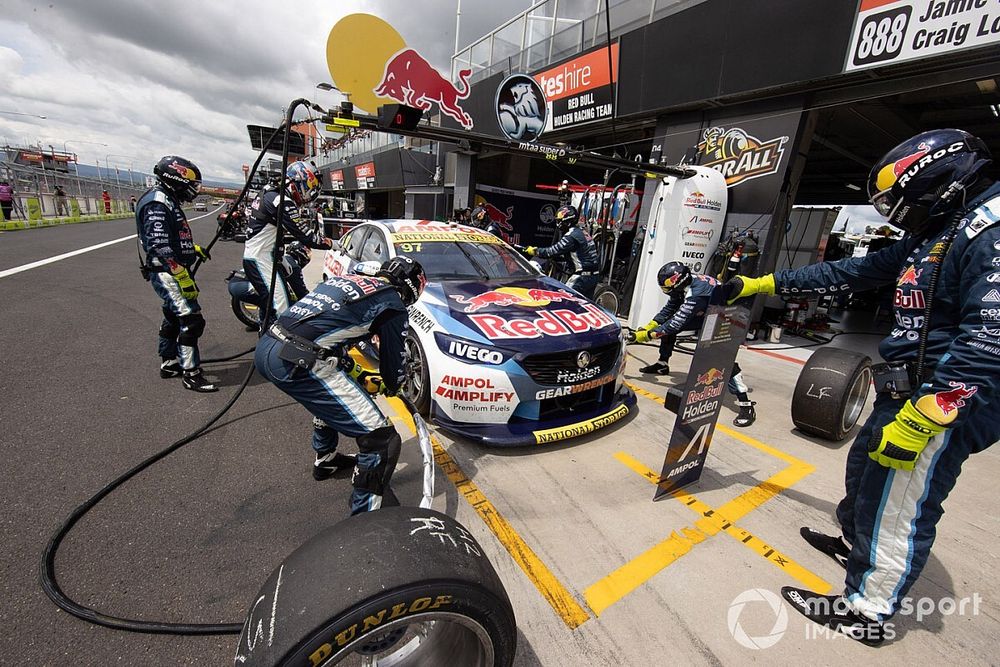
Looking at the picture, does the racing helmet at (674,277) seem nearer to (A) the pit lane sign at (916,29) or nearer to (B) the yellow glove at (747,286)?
(B) the yellow glove at (747,286)

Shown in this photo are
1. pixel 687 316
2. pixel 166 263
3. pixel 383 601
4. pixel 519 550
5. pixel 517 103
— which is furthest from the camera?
pixel 517 103

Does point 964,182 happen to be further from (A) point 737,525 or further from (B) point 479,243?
(B) point 479,243

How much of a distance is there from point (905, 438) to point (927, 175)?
108cm

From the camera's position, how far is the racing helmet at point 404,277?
2318 mm

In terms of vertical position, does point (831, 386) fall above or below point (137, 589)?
above

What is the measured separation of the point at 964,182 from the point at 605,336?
6.53 ft

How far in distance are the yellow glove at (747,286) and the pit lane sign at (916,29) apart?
4430 mm

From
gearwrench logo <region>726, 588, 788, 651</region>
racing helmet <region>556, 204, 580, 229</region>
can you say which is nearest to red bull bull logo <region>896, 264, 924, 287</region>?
gearwrench logo <region>726, 588, 788, 651</region>

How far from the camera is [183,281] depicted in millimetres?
3838

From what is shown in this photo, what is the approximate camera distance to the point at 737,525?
2.50 m

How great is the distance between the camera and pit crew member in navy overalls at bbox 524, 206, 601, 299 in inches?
256

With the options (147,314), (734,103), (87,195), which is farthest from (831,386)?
(87,195)

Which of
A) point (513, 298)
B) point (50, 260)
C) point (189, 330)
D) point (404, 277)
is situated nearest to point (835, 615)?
point (404, 277)

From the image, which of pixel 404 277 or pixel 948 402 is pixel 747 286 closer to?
pixel 948 402
